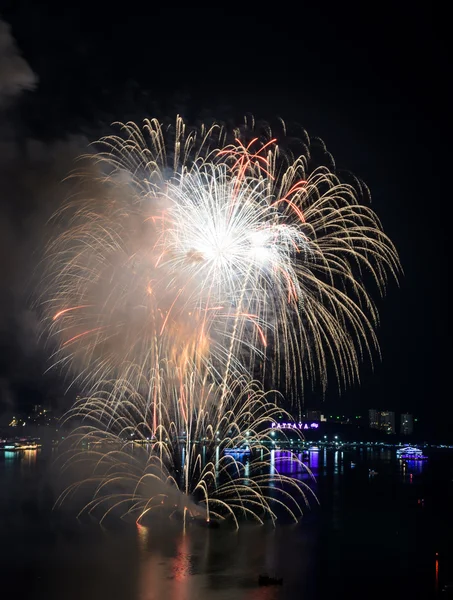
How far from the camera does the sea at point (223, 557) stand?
18500 mm

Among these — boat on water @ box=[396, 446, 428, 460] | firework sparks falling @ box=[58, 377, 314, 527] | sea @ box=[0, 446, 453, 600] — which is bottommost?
boat on water @ box=[396, 446, 428, 460]

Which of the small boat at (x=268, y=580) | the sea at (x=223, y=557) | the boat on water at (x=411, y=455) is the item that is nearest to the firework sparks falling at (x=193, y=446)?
the sea at (x=223, y=557)

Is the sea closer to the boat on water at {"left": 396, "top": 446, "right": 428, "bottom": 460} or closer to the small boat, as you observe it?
the small boat

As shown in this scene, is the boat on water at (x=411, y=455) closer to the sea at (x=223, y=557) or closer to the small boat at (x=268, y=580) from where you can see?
the sea at (x=223, y=557)

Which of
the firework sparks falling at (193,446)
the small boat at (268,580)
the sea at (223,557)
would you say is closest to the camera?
the sea at (223,557)

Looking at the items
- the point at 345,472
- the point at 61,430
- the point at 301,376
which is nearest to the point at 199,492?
the point at 301,376

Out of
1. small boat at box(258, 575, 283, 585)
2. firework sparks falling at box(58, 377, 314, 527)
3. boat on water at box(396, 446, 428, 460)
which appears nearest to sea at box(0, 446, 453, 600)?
small boat at box(258, 575, 283, 585)

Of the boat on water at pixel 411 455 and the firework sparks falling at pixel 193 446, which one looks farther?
the boat on water at pixel 411 455

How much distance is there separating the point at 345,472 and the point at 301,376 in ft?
166

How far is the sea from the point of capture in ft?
60.7

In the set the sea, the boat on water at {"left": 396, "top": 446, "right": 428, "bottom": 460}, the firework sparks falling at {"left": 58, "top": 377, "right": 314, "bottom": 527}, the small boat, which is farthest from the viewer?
the boat on water at {"left": 396, "top": 446, "right": 428, "bottom": 460}

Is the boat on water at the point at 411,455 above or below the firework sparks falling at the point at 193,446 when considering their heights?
below

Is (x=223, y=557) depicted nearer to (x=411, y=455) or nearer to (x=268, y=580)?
(x=268, y=580)

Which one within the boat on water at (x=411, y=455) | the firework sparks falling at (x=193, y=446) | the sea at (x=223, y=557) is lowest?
the boat on water at (x=411, y=455)
